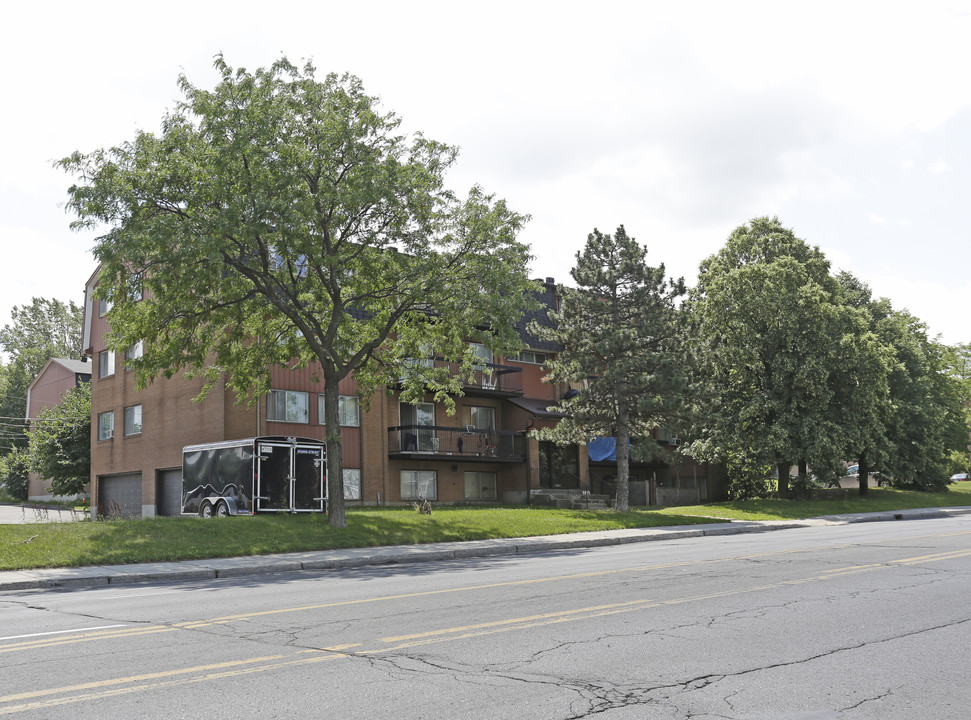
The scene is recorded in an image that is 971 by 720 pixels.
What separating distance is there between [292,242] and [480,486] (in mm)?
21612

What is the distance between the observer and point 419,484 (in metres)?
37.3

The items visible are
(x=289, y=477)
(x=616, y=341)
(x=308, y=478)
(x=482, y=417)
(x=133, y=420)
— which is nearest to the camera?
(x=289, y=477)

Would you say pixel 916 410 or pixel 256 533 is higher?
pixel 916 410

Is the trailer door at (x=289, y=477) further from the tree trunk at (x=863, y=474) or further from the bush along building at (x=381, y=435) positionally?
the tree trunk at (x=863, y=474)

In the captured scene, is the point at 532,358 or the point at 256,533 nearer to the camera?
the point at 256,533

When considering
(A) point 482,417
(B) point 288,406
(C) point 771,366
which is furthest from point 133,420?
(C) point 771,366

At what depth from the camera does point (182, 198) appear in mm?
20875

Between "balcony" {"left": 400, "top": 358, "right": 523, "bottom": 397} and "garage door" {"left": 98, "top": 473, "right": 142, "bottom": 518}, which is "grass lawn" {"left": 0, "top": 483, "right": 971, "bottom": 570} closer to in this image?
"balcony" {"left": 400, "top": 358, "right": 523, "bottom": 397}

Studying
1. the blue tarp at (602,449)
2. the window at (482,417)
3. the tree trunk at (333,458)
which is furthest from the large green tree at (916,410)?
the tree trunk at (333,458)

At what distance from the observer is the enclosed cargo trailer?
26.1 meters

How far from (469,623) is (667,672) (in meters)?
2.67

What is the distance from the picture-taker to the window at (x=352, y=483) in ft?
114

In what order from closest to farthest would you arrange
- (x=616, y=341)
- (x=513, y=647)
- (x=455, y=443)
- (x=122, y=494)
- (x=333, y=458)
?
(x=513, y=647)
(x=333, y=458)
(x=616, y=341)
(x=455, y=443)
(x=122, y=494)

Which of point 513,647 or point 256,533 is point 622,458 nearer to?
point 256,533
